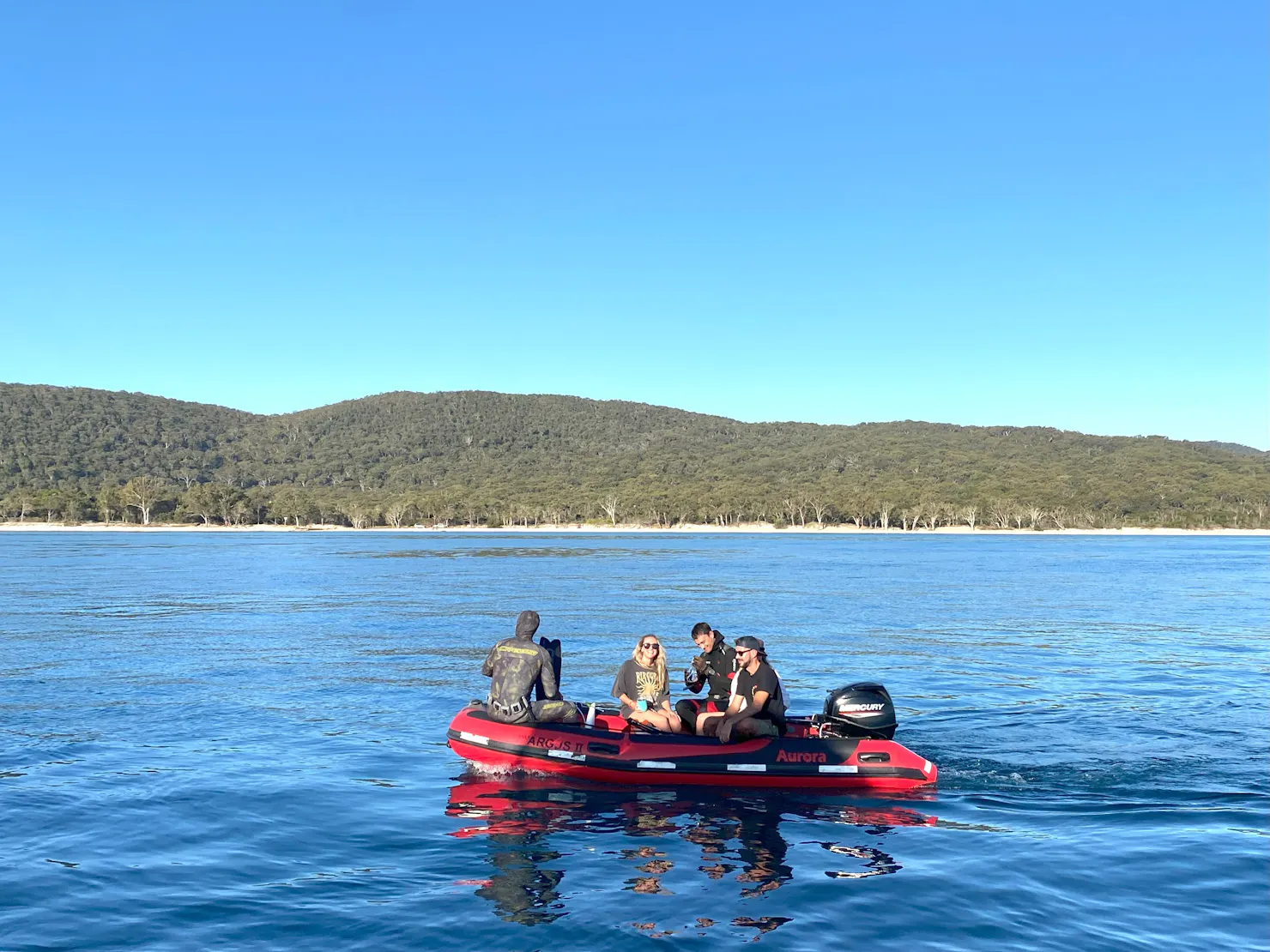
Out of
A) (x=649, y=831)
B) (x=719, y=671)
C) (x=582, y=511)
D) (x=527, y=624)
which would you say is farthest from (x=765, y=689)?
(x=582, y=511)

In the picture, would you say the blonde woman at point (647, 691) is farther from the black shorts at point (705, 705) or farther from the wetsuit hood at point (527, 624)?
the wetsuit hood at point (527, 624)

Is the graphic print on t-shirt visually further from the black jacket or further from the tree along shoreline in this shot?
the tree along shoreline

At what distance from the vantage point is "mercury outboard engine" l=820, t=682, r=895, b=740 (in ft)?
46.1

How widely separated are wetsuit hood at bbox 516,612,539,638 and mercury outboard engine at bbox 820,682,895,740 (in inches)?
156

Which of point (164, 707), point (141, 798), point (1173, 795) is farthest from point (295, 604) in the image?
point (1173, 795)

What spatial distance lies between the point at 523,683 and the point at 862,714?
441 cm

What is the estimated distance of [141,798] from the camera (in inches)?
534

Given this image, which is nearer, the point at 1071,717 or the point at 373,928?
the point at 373,928

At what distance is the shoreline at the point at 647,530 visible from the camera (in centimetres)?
15588

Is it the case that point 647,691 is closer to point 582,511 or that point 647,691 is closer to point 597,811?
point 597,811

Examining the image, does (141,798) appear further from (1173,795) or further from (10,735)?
(1173,795)

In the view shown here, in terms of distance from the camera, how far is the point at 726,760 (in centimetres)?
1369

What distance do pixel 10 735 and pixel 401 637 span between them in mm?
14382

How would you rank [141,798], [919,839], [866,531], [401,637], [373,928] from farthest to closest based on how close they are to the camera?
[866,531] → [401,637] → [141,798] → [919,839] → [373,928]
